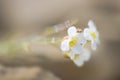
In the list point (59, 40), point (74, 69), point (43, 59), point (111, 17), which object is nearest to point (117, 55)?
point (111, 17)

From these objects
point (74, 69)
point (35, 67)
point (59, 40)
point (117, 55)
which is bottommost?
point (59, 40)

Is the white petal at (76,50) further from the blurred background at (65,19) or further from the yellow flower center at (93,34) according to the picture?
the blurred background at (65,19)

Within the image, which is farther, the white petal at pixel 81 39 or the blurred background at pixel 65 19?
the blurred background at pixel 65 19

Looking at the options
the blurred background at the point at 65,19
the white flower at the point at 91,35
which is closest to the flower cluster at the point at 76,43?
the white flower at the point at 91,35

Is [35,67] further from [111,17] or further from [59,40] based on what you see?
[111,17]

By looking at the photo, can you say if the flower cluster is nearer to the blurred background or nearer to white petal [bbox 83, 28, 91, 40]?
white petal [bbox 83, 28, 91, 40]

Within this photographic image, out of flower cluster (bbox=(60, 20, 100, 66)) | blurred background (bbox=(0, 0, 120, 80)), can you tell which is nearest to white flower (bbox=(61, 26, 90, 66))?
flower cluster (bbox=(60, 20, 100, 66))

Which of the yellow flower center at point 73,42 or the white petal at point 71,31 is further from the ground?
the white petal at point 71,31

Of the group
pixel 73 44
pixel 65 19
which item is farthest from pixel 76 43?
pixel 65 19

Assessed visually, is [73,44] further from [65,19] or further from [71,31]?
[65,19]
